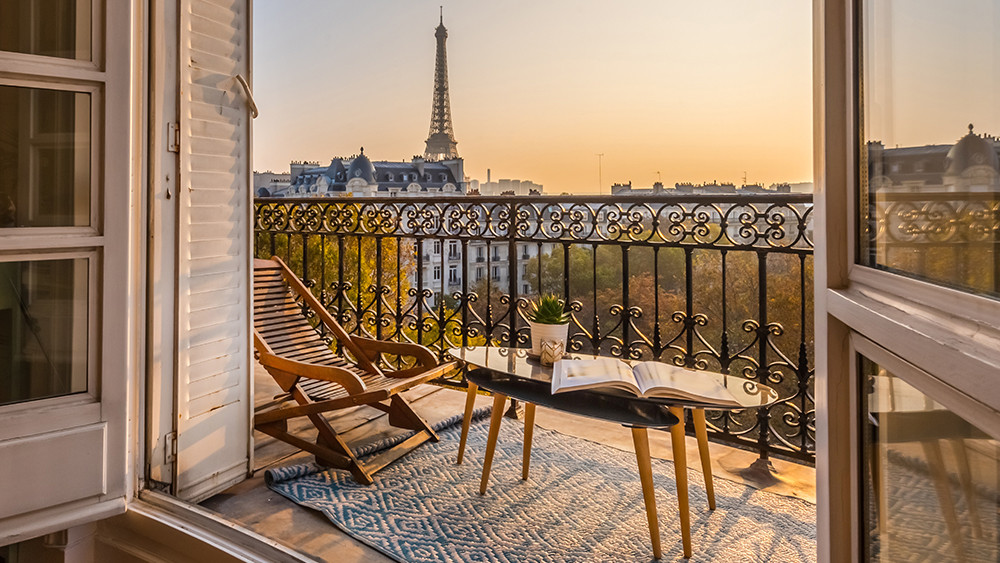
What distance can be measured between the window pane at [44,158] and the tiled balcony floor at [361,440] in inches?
43.1

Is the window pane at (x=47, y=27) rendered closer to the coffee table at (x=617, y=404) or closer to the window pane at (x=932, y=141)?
the coffee table at (x=617, y=404)

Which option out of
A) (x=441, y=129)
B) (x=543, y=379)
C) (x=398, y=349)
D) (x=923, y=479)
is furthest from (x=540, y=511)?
(x=441, y=129)

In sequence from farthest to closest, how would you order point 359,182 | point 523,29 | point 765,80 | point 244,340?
point 359,182 → point 523,29 → point 765,80 → point 244,340

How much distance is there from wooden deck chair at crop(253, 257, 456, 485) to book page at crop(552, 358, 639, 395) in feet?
2.47

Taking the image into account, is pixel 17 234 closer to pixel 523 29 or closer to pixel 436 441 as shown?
pixel 436 441

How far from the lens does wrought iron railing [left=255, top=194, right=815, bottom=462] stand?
2.62m

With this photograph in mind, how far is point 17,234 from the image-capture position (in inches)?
55.2

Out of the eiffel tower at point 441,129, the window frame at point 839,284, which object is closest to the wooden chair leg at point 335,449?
the window frame at point 839,284

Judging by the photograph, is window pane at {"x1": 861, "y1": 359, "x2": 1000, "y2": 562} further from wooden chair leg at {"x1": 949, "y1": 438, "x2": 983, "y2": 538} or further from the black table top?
the black table top

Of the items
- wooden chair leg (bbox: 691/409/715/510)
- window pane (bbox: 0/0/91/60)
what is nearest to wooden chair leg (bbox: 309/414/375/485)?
wooden chair leg (bbox: 691/409/715/510)

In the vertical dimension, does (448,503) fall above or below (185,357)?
below

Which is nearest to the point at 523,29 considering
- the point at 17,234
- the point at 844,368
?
the point at 17,234

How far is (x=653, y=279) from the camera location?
9.73 ft

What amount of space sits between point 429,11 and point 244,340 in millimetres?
9415
